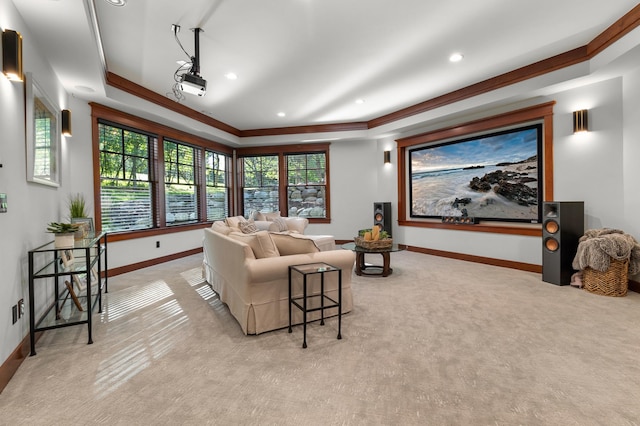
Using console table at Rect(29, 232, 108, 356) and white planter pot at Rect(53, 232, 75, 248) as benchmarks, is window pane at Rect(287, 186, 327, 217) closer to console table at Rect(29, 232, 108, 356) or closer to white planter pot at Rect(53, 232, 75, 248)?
console table at Rect(29, 232, 108, 356)

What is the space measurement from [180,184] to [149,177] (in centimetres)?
72

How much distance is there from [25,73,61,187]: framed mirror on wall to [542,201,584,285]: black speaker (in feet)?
18.3

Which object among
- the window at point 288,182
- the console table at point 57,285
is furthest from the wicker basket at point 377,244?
the window at point 288,182

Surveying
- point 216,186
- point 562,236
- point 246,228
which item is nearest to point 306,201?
point 216,186

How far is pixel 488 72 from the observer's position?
174 inches

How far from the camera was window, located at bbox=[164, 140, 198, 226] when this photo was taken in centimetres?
601

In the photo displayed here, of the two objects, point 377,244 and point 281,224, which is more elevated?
point 281,224

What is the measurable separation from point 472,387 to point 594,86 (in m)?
4.34

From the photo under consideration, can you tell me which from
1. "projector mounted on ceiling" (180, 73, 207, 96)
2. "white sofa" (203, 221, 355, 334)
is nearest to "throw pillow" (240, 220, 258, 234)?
"white sofa" (203, 221, 355, 334)

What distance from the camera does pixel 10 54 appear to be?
202cm

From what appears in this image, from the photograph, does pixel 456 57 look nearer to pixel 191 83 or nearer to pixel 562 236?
pixel 562 236

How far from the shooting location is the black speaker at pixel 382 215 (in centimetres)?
683

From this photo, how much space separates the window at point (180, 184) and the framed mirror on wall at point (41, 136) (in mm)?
2517

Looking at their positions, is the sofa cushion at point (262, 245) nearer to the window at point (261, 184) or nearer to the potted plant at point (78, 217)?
the potted plant at point (78, 217)
